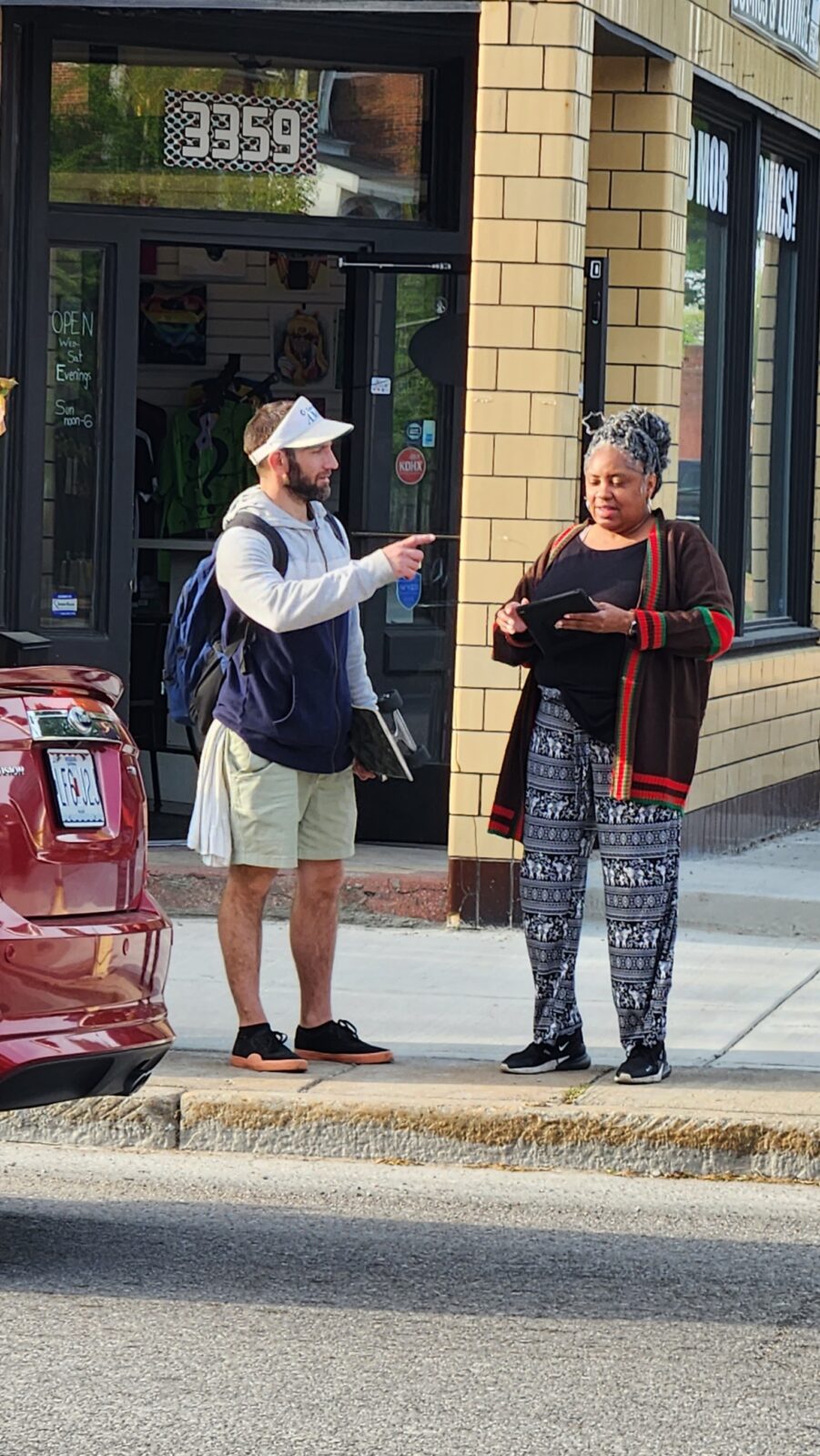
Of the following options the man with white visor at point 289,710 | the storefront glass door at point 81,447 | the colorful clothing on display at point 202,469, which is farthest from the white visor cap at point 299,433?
the colorful clothing on display at point 202,469

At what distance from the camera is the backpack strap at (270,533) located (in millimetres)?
7191

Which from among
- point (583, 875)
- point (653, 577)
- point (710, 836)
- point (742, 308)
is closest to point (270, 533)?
point (653, 577)

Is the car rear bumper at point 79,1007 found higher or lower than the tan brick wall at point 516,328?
lower

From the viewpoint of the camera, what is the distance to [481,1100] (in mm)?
7039

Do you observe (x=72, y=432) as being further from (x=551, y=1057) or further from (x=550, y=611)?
(x=551, y=1057)

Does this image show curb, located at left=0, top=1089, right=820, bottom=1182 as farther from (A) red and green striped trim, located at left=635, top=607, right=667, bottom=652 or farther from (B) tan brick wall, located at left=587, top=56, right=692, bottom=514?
(B) tan brick wall, located at left=587, top=56, right=692, bottom=514

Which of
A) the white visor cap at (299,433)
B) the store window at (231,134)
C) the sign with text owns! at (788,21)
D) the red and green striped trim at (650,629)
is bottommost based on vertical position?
the red and green striped trim at (650,629)

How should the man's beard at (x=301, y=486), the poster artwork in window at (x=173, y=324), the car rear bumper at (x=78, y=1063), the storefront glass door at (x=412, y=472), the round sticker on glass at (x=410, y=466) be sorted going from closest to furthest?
1. the car rear bumper at (x=78, y=1063)
2. the man's beard at (x=301, y=486)
3. the storefront glass door at (x=412, y=472)
4. the round sticker on glass at (x=410, y=466)
5. the poster artwork in window at (x=173, y=324)

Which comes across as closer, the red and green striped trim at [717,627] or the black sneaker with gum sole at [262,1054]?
the red and green striped trim at [717,627]

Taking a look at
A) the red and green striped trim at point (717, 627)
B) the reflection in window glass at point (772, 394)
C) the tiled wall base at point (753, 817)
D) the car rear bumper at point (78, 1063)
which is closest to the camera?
the car rear bumper at point (78, 1063)

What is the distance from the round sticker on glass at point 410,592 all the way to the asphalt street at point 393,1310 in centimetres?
378

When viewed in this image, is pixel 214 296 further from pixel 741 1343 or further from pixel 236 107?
pixel 741 1343

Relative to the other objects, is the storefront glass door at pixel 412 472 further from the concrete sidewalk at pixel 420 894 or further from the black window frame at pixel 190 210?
the concrete sidewalk at pixel 420 894

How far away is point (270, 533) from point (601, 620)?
978 mm
